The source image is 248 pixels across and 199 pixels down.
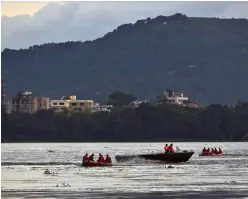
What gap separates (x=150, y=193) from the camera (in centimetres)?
4866

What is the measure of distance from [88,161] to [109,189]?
35.0 m

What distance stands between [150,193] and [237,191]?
4.59m

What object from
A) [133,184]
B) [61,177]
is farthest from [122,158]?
[133,184]

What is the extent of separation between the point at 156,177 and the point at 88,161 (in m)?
22.0

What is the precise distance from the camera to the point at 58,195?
154ft

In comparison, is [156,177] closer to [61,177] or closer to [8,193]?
[61,177]

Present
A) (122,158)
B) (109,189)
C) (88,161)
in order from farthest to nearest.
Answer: (122,158) → (88,161) → (109,189)

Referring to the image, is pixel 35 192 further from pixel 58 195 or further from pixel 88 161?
pixel 88 161

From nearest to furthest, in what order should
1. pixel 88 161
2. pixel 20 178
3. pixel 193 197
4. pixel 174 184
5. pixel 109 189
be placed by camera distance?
pixel 193 197
pixel 109 189
pixel 174 184
pixel 20 178
pixel 88 161

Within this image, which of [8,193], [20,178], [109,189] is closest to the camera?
[8,193]

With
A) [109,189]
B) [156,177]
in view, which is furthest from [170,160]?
[109,189]

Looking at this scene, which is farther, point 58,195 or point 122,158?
point 122,158

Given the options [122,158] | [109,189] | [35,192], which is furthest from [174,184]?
[122,158]

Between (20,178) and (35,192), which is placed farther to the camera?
(20,178)
